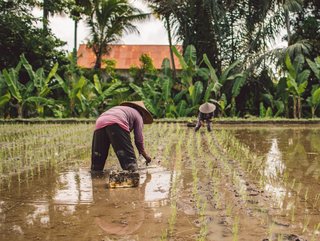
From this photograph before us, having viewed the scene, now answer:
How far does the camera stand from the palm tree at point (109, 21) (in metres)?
20.2

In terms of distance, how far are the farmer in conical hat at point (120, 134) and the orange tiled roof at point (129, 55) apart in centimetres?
2096

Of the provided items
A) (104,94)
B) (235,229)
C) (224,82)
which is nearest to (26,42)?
(104,94)

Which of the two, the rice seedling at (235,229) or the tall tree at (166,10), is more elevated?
the tall tree at (166,10)

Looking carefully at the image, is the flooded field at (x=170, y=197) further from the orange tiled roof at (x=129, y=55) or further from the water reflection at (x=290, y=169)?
the orange tiled roof at (x=129, y=55)

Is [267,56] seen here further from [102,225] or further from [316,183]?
[102,225]

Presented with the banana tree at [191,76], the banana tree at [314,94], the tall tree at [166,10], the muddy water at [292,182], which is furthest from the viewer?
the tall tree at [166,10]

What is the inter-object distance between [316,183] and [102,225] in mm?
2622

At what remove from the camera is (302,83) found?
50.6ft

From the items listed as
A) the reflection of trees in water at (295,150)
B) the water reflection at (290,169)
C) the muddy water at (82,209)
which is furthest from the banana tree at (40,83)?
the muddy water at (82,209)

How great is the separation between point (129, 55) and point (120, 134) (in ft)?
74.2

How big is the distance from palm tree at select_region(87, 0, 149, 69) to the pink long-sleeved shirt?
49.7 feet

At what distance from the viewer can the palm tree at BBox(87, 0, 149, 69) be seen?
20.2 m

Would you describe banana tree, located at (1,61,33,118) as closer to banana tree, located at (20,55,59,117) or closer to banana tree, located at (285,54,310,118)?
banana tree, located at (20,55,59,117)

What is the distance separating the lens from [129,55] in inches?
1081
